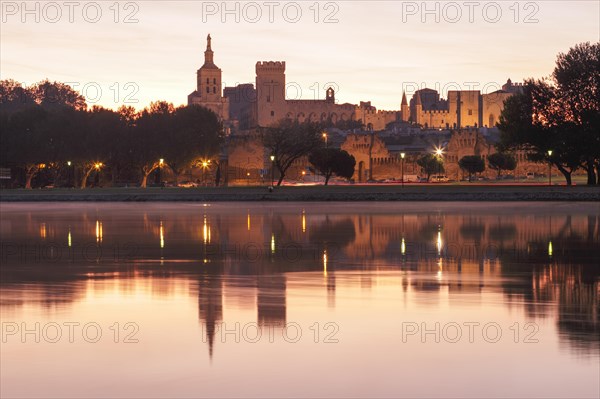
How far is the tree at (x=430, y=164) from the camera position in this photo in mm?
139125

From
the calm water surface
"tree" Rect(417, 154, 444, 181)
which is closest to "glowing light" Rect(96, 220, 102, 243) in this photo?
the calm water surface

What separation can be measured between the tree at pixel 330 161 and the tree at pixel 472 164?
20791 mm

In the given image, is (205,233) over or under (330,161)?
under

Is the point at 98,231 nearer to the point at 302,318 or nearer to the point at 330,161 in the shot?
the point at 302,318

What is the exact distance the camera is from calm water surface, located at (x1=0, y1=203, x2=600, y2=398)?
513 inches

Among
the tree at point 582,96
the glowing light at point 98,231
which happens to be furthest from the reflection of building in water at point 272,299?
the tree at point 582,96

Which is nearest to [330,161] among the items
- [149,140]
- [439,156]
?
[149,140]

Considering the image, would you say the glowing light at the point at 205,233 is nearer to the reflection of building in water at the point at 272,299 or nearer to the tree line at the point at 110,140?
the reflection of building in water at the point at 272,299

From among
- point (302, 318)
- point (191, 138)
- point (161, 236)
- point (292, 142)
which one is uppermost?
point (191, 138)

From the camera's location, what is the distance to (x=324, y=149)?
385 ft

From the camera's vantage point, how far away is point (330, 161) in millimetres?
115688

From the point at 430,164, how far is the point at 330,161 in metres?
26.9

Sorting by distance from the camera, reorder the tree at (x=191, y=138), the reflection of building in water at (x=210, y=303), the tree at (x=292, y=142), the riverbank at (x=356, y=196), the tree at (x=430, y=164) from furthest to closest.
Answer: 1. the tree at (x=430, y=164)
2. the tree at (x=191, y=138)
3. the tree at (x=292, y=142)
4. the riverbank at (x=356, y=196)
5. the reflection of building in water at (x=210, y=303)

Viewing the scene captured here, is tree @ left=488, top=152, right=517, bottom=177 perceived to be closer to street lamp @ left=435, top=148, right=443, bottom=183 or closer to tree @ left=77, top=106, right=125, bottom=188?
street lamp @ left=435, top=148, right=443, bottom=183
